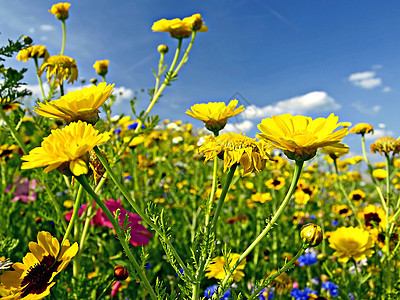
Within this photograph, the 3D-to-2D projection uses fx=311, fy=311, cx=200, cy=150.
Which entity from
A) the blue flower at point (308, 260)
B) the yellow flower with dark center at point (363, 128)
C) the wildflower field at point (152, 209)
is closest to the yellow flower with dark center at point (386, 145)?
the wildflower field at point (152, 209)

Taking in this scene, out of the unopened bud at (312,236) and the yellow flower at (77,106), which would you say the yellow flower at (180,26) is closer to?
the yellow flower at (77,106)

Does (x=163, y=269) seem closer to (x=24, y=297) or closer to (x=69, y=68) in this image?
(x=69, y=68)

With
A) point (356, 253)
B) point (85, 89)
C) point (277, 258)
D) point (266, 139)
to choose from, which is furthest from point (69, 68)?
point (277, 258)

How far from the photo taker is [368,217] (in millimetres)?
1896

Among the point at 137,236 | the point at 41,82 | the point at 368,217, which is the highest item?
the point at 41,82

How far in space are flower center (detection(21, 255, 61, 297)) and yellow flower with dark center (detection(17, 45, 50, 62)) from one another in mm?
1241

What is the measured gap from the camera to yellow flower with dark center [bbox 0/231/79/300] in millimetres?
725

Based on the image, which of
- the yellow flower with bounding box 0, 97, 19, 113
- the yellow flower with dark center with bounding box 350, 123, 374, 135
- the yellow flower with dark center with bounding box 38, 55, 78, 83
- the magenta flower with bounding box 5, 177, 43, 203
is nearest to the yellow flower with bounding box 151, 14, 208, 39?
the yellow flower with dark center with bounding box 38, 55, 78, 83

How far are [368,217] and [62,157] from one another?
1.87 m

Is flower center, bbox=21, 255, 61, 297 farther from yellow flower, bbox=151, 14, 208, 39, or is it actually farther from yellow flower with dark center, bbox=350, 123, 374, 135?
yellow flower with dark center, bbox=350, 123, 374, 135

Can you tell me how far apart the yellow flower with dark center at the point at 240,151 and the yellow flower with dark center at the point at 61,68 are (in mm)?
989

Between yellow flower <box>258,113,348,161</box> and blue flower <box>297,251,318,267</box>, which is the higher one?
yellow flower <box>258,113,348,161</box>

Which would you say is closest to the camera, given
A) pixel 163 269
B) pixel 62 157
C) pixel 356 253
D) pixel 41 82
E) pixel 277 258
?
pixel 62 157

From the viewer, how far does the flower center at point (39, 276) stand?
729mm
